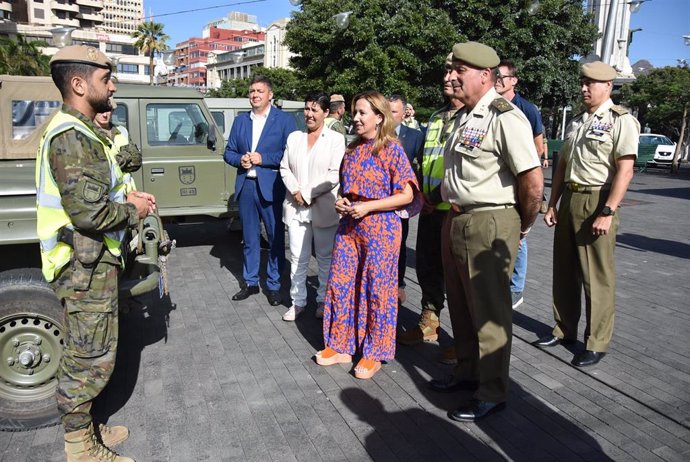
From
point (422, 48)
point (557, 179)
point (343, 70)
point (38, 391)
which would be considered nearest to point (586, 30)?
point (422, 48)

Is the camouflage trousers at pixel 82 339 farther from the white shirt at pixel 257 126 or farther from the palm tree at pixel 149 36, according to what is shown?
the palm tree at pixel 149 36

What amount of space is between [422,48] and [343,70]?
3.09 m

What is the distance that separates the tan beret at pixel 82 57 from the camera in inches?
105

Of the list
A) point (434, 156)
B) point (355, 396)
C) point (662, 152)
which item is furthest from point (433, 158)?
point (662, 152)

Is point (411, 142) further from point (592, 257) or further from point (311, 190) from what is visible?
point (592, 257)

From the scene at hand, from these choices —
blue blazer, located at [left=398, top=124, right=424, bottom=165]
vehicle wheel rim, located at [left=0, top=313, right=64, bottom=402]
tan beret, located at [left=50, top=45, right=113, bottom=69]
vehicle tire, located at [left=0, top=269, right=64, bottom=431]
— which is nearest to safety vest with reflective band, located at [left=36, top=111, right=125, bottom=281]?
tan beret, located at [left=50, top=45, right=113, bottom=69]

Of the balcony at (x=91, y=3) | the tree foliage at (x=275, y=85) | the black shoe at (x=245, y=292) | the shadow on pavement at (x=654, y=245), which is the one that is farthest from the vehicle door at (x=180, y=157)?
the balcony at (x=91, y=3)

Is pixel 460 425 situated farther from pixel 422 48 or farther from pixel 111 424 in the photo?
pixel 422 48

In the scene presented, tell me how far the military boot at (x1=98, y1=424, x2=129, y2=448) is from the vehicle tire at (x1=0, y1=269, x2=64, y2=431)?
0.38 meters

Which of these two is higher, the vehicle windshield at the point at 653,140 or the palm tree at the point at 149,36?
the palm tree at the point at 149,36

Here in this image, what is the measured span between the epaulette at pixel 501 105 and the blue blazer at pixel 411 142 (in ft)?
4.92

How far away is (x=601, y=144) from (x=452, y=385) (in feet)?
6.58

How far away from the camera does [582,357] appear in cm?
412

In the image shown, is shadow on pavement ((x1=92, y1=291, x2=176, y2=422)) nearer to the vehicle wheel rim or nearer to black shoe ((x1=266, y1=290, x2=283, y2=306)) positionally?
the vehicle wheel rim
